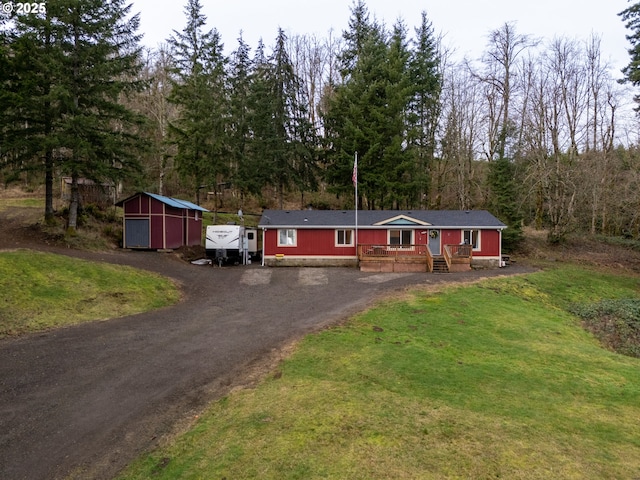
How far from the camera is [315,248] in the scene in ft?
82.3

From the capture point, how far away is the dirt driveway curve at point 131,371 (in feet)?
17.9

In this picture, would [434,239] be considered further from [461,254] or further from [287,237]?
[287,237]

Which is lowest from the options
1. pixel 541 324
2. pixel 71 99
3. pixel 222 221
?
pixel 541 324

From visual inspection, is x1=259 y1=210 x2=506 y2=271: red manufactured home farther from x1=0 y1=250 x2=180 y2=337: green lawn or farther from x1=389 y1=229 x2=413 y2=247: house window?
x1=0 y1=250 x2=180 y2=337: green lawn

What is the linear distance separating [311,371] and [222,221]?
1095 inches

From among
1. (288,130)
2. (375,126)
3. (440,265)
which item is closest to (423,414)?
(440,265)

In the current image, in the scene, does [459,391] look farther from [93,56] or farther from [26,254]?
[93,56]

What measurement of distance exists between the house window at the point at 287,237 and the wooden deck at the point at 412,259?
4.31 m

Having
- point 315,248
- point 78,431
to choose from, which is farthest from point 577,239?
point 78,431

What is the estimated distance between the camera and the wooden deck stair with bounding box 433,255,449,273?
23.0m

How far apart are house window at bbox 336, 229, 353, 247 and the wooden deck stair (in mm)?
5379

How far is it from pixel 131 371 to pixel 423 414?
5920mm

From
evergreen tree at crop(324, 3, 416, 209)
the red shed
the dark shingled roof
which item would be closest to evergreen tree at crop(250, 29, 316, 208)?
evergreen tree at crop(324, 3, 416, 209)

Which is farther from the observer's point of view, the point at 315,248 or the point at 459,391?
the point at 315,248
